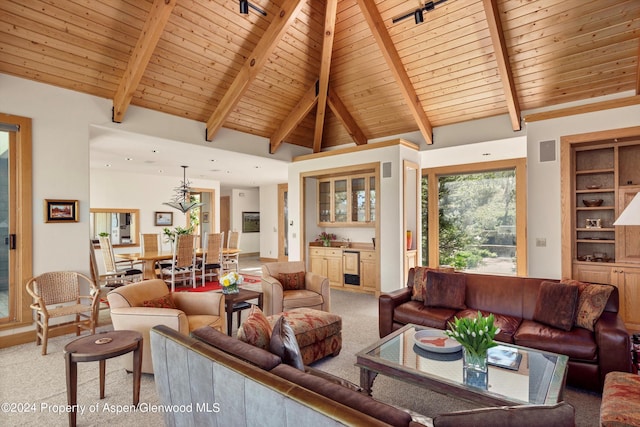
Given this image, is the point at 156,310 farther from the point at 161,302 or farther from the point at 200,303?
the point at 200,303

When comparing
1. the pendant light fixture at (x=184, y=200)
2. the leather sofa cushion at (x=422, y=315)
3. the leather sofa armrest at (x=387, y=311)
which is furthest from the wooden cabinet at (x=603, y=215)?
the pendant light fixture at (x=184, y=200)

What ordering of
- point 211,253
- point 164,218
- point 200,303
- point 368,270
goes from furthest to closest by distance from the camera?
point 164,218, point 211,253, point 368,270, point 200,303

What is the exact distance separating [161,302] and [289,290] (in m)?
1.81

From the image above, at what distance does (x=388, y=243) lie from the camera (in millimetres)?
6305

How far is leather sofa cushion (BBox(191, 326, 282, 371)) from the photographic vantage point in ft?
5.40

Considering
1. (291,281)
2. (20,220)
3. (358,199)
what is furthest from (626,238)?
(20,220)

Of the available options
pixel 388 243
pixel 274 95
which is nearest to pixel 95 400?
pixel 388 243

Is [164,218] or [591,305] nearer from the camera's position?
[591,305]

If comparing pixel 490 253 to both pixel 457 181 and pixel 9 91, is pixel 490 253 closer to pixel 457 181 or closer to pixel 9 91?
pixel 457 181

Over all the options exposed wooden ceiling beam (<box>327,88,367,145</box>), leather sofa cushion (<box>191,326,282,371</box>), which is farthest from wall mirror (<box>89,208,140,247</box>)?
leather sofa cushion (<box>191,326,282,371</box>)

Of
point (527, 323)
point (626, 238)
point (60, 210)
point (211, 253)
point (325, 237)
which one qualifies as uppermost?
point (60, 210)

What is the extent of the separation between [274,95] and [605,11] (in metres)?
4.83

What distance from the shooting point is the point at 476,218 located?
739 centimetres

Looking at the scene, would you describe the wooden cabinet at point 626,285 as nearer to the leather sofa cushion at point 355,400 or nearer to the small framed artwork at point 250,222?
the leather sofa cushion at point 355,400
